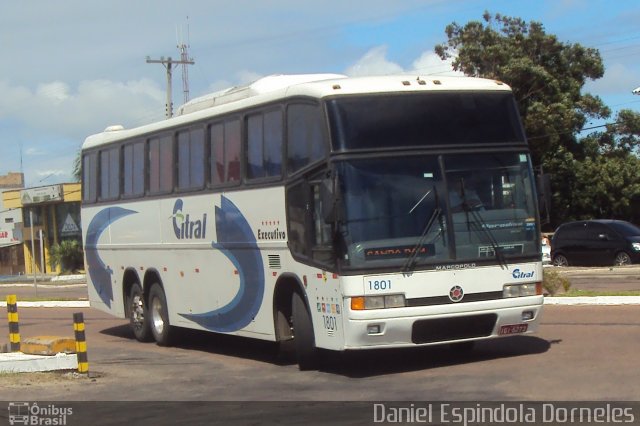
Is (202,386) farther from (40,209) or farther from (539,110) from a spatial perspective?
(40,209)

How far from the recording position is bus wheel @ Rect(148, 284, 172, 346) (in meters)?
17.1

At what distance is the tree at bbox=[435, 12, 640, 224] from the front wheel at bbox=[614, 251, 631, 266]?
507 inches

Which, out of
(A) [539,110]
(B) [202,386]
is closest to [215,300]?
(B) [202,386]

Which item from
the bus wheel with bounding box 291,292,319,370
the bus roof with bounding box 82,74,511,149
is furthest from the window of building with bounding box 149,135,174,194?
the bus wheel with bounding box 291,292,319,370

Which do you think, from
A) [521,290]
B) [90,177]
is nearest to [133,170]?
[90,177]

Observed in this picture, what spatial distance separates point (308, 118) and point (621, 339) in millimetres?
5176

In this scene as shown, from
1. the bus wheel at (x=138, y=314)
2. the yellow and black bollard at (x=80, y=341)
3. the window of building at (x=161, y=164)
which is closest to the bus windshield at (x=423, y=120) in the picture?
the yellow and black bollard at (x=80, y=341)

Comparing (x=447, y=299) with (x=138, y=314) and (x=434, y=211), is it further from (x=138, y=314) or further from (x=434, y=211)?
(x=138, y=314)

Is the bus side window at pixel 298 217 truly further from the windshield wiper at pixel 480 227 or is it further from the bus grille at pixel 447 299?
the windshield wiper at pixel 480 227

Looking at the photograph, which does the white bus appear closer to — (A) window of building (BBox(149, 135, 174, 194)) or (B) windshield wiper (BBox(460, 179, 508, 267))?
(B) windshield wiper (BBox(460, 179, 508, 267))

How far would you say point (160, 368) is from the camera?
47.2 feet

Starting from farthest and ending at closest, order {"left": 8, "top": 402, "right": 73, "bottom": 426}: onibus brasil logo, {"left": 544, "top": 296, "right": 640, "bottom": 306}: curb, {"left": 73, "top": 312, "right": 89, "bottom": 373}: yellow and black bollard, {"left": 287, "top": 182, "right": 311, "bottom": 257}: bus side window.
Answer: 1. {"left": 544, "top": 296, "right": 640, "bottom": 306}: curb
2. {"left": 73, "top": 312, "right": 89, "bottom": 373}: yellow and black bollard
3. {"left": 287, "top": 182, "right": 311, "bottom": 257}: bus side window
4. {"left": 8, "top": 402, "right": 73, "bottom": 426}: onibus brasil logo

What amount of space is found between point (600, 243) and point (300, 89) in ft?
69.3

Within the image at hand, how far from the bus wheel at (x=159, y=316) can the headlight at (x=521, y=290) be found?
6927 millimetres
